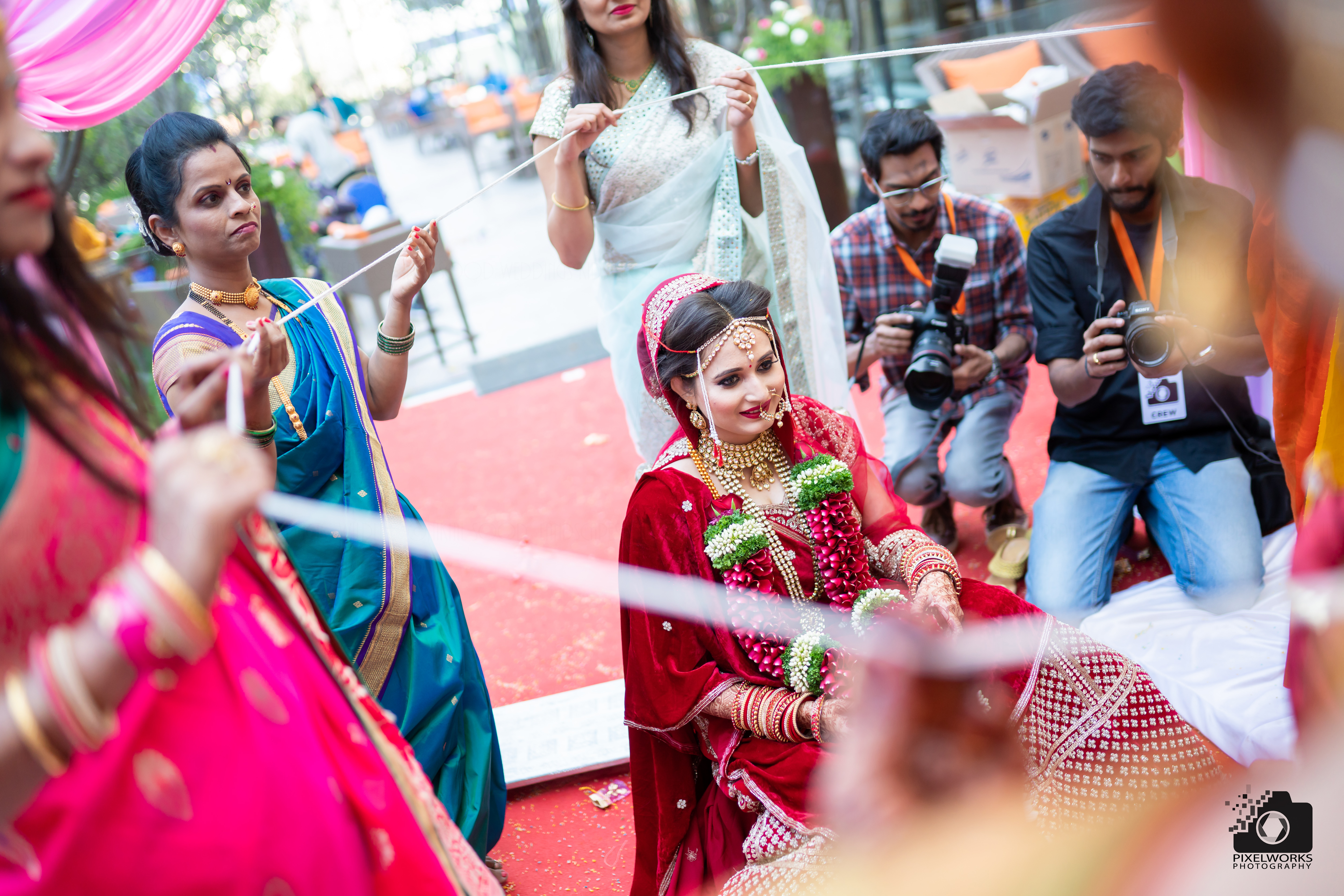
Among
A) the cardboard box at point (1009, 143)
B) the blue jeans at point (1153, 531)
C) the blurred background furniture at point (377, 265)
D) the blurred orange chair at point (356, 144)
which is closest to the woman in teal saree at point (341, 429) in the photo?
the blue jeans at point (1153, 531)

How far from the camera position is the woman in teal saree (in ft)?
6.31

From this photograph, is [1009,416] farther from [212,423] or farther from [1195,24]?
[212,423]

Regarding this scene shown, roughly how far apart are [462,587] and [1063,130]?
12.6 feet

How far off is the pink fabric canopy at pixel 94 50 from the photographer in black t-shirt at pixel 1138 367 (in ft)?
7.45

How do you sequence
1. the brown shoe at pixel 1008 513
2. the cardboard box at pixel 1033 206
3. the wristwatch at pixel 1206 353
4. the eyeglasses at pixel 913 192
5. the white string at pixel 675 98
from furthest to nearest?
the cardboard box at pixel 1033 206 → the brown shoe at pixel 1008 513 → the eyeglasses at pixel 913 192 → the wristwatch at pixel 1206 353 → the white string at pixel 675 98

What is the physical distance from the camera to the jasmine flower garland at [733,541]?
1843mm

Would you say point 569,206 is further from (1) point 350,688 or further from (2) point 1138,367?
(1) point 350,688

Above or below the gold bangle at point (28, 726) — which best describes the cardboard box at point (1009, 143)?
below

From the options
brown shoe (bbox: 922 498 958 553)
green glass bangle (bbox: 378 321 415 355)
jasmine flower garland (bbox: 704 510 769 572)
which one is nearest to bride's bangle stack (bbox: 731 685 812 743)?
jasmine flower garland (bbox: 704 510 769 572)

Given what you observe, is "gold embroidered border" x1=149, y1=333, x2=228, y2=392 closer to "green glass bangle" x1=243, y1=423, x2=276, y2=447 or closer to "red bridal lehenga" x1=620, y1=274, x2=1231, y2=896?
"green glass bangle" x1=243, y1=423, x2=276, y2=447

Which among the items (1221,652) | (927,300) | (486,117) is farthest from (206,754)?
(486,117)

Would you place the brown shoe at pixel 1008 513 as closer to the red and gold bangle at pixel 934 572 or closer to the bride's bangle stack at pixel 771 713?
the red and gold bangle at pixel 934 572

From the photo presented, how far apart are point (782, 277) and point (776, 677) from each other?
1.37 metres

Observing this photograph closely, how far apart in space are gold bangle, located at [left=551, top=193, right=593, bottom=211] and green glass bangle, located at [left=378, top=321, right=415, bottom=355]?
2.06 ft
